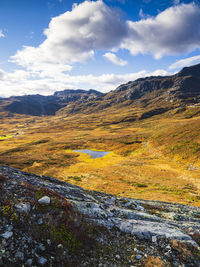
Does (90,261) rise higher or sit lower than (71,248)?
lower

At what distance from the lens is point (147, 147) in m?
80.8

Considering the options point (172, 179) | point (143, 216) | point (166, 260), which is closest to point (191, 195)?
point (172, 179)

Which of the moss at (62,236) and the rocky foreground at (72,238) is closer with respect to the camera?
the rocky foreground at (72,238)

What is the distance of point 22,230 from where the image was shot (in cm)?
648

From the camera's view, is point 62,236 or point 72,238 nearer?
point 62,236

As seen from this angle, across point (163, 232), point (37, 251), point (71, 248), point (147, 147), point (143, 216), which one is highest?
point (37, 251)

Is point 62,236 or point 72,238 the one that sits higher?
point 62,236

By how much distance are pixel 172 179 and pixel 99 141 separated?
6863 centimetres

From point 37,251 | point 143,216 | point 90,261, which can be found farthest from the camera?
point 143,216

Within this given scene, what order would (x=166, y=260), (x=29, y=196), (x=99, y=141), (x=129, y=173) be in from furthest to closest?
(x=99, y=141)
(x=129, y=173)
(x=29, y=196)
(x=166, y=260)

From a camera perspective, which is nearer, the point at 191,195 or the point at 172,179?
the point at 191,195

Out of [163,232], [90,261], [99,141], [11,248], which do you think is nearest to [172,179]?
[163,232]

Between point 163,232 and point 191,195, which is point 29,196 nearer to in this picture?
point 163,232

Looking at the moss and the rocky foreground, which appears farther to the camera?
the moss
